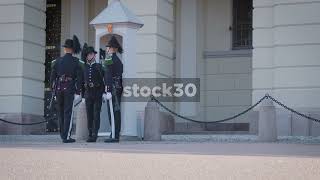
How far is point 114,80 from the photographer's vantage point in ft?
59.6

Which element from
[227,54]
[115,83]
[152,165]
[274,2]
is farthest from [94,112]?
[227,54]

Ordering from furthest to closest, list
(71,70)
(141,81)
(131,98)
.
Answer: (141,81), (131,98), (71,70)

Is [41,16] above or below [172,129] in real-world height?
above

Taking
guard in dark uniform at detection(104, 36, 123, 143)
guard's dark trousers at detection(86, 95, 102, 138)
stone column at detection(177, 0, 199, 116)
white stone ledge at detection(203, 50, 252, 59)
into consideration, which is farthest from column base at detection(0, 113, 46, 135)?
guard in dark uniform at detection(104, 36, 123, 143)

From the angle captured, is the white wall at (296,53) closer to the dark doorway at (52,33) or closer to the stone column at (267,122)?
the stone column at (267,122)

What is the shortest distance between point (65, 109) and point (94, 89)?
710 millimetres

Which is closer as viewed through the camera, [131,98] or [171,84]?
[131,98]

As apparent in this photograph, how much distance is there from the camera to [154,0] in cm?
2198

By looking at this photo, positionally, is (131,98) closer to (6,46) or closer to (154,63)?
(154,63)

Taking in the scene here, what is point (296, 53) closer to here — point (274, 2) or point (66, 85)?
point (274, 2)

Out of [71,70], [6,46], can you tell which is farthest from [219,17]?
[71,70]

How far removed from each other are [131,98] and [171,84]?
4055 mm

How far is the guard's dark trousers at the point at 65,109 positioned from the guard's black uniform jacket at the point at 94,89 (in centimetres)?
36

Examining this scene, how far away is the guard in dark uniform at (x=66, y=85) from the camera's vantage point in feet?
59.5
